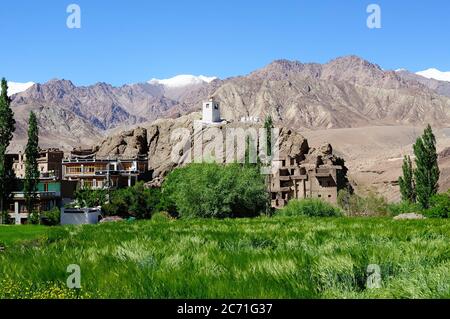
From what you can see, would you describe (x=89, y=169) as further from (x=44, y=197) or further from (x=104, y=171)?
(x=44, y=197)

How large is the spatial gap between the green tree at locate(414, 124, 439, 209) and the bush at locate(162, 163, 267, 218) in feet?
66.7

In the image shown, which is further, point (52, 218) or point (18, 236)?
point (52, 218)

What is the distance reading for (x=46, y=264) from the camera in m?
8.62

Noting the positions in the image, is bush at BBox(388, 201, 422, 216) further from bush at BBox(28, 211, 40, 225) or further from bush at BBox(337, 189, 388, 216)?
bush at BBox(28, 211, 40, 225)

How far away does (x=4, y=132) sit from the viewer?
5928 cm

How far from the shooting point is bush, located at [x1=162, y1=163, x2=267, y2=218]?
200ft

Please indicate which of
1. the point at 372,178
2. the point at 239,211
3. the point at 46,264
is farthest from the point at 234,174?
the point at 372,178

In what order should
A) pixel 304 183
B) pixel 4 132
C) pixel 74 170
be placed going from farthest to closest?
pixel 74 170, pixel 304 183, pixel 4 132

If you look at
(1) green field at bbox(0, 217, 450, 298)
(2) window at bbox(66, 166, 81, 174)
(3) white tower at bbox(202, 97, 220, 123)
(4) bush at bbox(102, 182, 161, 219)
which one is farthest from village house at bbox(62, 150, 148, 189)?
(1) green field at bbox(0, 217, 450, 298)

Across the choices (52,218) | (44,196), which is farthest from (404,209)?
(44,196)

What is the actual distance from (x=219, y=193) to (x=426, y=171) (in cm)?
2812

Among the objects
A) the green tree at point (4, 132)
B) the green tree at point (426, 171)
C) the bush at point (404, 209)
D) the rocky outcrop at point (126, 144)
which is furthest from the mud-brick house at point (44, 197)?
the green tree at point (426, 171)

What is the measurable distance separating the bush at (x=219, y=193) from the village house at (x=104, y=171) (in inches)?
1284
